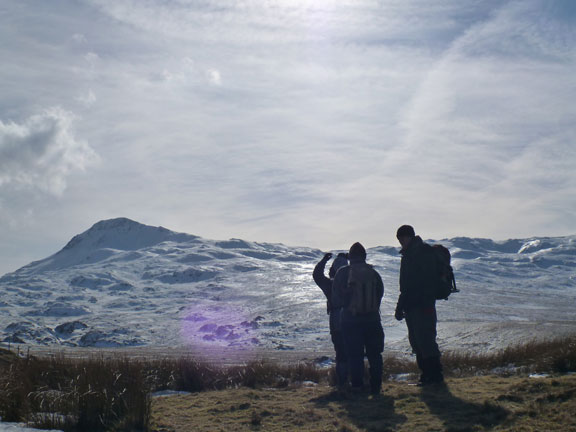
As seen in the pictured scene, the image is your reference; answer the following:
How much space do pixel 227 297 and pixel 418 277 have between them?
76.9 metres

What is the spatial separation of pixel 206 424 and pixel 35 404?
5.19 ft

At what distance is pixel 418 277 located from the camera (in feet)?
21.9

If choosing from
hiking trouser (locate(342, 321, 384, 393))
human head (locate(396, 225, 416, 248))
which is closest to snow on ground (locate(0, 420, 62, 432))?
hiking trouser (locate(342, 321, 384, 393))

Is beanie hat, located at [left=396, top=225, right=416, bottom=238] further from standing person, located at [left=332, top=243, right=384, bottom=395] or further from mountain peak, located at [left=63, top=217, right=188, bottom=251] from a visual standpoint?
mountain peak, located at [left=63, top=217, right=188, bottom=251]

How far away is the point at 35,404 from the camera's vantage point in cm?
500

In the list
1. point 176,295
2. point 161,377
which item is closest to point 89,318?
point 176,295

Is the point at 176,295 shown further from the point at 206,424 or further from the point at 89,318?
the point at 206,424

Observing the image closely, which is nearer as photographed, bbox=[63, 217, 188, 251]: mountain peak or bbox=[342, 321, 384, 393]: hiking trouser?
bbox=[342, 321, 384, 393]: hiking trouser

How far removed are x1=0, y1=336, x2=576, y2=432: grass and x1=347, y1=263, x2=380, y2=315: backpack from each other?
1026mm

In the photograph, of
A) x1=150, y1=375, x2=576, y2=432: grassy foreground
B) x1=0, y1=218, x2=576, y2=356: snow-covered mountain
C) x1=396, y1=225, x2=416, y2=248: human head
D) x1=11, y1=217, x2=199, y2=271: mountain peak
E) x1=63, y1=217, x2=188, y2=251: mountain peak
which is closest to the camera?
x1=150, y1=375, x2=576, y2=432: grassy foreground

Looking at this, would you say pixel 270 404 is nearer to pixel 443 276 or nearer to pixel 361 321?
pixel 361 321

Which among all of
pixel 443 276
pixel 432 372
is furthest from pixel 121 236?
pixel 443 276

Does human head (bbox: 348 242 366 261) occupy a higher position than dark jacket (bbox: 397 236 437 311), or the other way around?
human head (bbox: 348 242 366 261)

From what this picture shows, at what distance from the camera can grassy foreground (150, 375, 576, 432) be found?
14.9 ft
